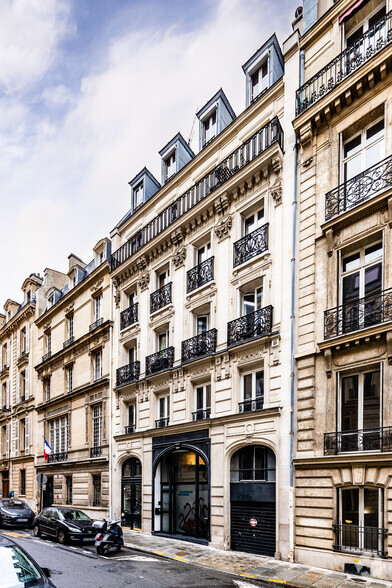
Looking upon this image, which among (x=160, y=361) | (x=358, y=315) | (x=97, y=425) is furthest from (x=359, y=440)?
(x=97, y=425)

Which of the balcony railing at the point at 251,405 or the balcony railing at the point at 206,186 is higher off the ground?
the balcony railing at the point at 206,186

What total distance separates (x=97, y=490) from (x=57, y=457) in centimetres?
519

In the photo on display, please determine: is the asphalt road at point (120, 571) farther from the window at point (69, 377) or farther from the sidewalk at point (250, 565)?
the window at point (69, 377)

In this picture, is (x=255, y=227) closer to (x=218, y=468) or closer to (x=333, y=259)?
(x=333, y=259)

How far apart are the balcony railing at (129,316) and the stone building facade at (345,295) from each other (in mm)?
10255

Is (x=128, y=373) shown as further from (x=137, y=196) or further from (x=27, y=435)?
(x=27, y=435)

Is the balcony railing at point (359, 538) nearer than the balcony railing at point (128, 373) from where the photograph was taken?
Yes

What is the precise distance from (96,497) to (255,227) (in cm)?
1613

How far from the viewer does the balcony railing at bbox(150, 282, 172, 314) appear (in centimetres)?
2010

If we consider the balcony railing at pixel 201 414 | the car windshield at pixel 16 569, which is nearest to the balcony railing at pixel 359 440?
the balcony railing at pixel 201 414

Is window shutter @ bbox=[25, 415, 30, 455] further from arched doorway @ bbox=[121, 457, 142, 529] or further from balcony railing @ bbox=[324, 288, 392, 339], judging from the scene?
balcony railing @ bbox=[324, 288, 392, 339]

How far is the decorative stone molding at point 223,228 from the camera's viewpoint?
17344 mm

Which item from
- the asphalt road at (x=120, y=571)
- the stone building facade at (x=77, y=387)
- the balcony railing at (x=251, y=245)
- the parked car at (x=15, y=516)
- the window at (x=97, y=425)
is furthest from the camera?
the window at (x=97, y=425)

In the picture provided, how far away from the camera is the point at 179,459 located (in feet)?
60.2
